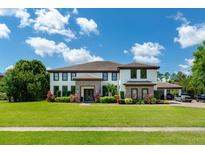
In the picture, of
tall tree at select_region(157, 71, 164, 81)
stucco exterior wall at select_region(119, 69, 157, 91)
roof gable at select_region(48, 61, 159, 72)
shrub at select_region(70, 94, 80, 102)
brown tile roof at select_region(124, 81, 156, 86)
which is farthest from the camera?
tall tree at select_region(157, 71, 164, 81)

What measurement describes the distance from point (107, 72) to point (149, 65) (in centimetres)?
576

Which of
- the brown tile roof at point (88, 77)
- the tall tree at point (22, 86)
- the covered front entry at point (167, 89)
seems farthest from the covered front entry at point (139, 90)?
the tall tree at point (22, 86)

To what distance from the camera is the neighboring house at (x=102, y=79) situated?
112 feet

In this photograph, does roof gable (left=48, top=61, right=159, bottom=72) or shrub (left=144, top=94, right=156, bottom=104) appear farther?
roof gable (left=48, top=61, right=159, bottom=72)

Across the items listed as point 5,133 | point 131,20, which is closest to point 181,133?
point 5,133

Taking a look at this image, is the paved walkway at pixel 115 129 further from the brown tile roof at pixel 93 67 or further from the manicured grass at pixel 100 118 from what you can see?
the brown tile roof at pixel 93 67

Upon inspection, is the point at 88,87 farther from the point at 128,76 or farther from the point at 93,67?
the point at 128,76

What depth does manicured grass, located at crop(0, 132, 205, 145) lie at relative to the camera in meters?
9.09

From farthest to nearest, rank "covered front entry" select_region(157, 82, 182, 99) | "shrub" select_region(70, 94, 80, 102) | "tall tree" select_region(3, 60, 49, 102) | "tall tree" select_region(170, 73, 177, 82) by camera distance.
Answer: "tall tree" select_region(170, 73, 177, 82), "covered front entry" select_region(157, 82, 182, 99), "tall tree" select_region(3, 60, 49, 102), "shrub" select_region(70, 94, 80, 102)

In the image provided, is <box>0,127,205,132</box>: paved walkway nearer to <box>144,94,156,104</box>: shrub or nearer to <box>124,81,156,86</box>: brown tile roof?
<box>144,94,156,104</box>: shrub

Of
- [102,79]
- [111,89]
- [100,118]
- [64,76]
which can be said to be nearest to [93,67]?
[102,79]

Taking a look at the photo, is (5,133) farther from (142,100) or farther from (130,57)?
(130,57)

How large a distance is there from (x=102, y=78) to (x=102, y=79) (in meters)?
0.88

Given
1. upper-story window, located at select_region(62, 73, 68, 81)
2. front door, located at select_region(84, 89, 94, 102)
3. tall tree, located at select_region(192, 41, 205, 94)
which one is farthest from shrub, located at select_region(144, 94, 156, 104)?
tall tree, located at select_region(192, 41, 205, 94)
